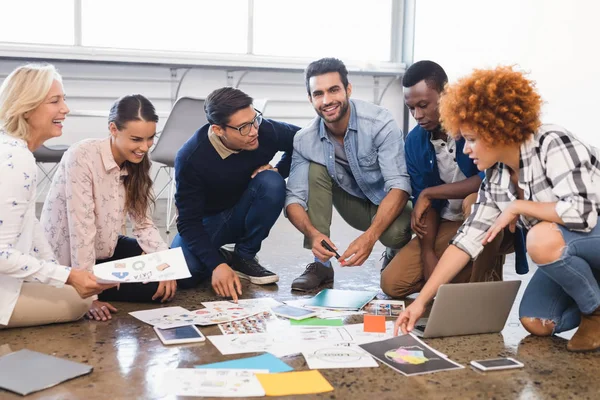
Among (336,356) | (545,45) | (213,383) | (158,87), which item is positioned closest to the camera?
(213,383)

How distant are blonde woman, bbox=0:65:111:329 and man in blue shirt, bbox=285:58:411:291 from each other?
1.03 m

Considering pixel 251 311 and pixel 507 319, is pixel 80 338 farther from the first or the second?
pixel 507 319

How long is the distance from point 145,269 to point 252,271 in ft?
3.16

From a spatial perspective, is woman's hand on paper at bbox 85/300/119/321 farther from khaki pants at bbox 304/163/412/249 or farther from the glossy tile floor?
khaki pants at bbox 304/163/412/249

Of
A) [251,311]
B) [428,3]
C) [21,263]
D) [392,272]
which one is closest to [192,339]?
[251,311]

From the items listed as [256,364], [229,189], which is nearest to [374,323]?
[256,364]

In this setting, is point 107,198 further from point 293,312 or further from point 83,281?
point 293,312

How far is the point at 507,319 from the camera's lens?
2545 mm

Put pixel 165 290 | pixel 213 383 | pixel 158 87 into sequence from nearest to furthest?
pixel 213 383
pixel 165 290
pixel 158 87

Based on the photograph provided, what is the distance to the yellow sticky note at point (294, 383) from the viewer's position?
186 cm

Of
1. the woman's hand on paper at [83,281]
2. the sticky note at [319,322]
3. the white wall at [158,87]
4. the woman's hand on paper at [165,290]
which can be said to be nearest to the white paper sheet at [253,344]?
the sticky note at [319,322]

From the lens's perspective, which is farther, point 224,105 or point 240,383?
point 224,105

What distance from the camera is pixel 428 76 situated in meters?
2.78

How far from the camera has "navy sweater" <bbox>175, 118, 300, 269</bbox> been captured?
2.94m
